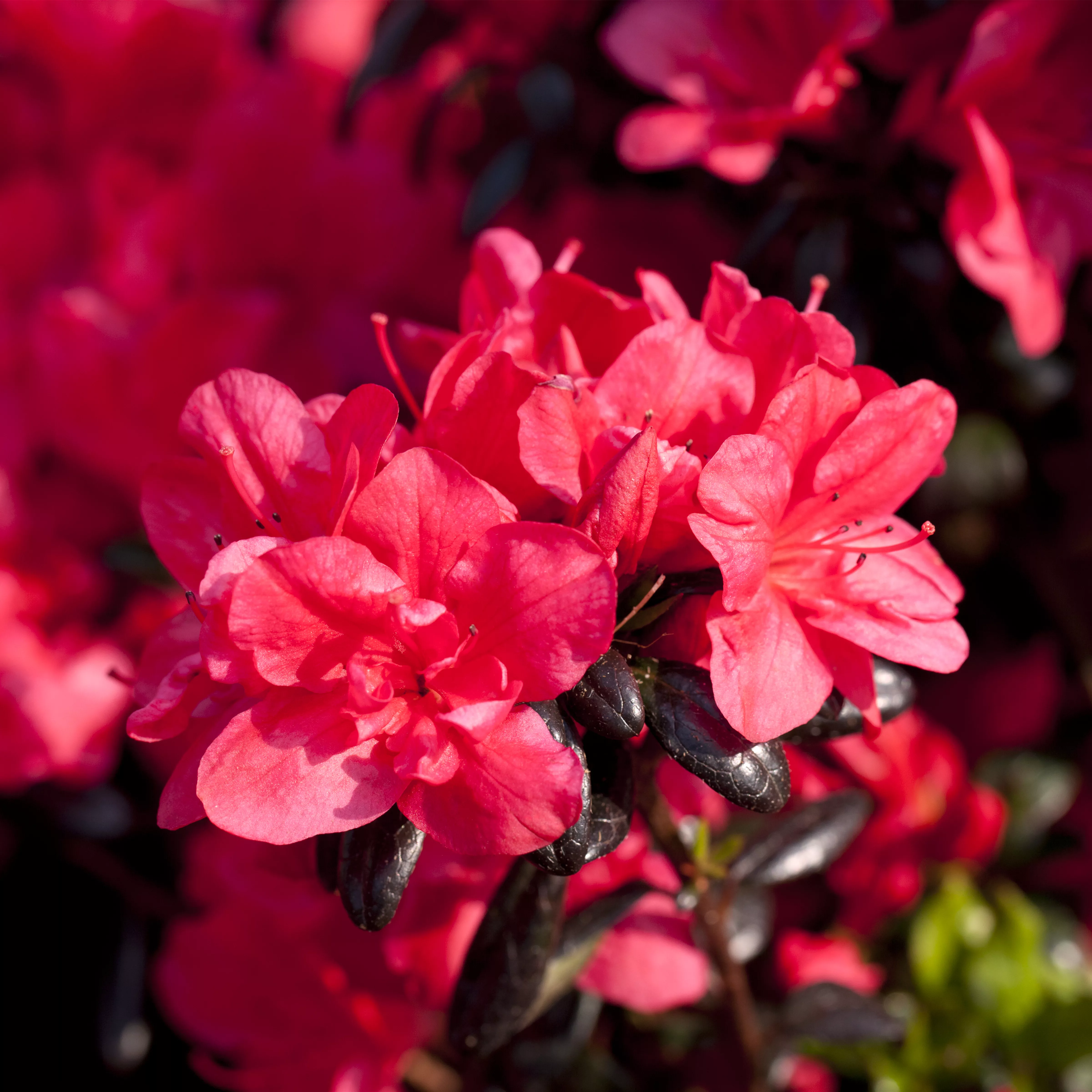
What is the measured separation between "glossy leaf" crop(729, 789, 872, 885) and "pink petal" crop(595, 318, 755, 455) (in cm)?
35

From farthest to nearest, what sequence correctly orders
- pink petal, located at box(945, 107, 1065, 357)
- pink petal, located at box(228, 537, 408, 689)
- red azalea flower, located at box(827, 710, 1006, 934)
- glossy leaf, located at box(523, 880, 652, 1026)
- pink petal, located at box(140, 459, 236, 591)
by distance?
red azalea flower, located at box(827, 710, 1006, 934) → pink petal, located at box(945, 107, 1065, 357) → glossy leaf, located at box(523, 880, 652, 1026) → pink petal, located at box(140, 459, 236, 591) → pink petal, located at box(228, 537, 408, 689)

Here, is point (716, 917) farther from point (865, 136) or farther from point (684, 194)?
point (684, 194)

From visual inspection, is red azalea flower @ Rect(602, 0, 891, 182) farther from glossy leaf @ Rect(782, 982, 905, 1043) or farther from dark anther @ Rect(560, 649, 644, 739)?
glossy leaf @ Rect(782, 982, 905, 1043)

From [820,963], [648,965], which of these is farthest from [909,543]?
[820,963]

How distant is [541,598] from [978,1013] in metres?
0.75

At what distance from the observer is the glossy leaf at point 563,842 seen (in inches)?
20.1

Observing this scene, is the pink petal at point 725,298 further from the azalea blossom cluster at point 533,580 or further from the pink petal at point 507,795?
the pink petal at point 507,795

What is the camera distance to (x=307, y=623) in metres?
0.49

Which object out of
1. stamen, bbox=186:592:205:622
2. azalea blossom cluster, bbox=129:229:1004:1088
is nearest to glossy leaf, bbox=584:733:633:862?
azalea blossom cluster, bbox=129:229:1004:1088

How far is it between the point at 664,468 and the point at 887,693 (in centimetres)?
23

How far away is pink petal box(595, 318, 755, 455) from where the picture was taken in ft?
1.74

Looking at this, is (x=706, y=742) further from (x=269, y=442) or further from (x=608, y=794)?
(x=269, y=442)

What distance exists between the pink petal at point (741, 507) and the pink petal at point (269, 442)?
0.19m

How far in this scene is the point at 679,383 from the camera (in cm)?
54
